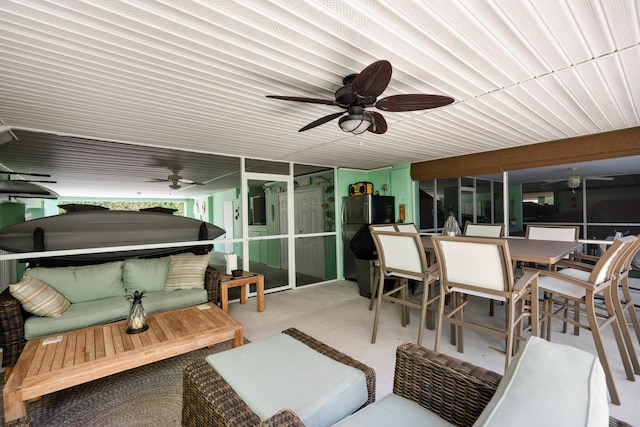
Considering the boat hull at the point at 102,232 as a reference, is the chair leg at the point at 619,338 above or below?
below

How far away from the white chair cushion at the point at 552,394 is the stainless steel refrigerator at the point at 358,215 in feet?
14.5

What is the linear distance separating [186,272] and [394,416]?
2.98m

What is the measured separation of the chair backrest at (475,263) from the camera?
6.76 feet

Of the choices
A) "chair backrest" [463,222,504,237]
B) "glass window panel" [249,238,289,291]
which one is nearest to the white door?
"glass window panel" [249,238,289,291]

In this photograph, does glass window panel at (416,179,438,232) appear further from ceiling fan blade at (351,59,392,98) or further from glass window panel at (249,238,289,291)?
ceiling fan blade at (351,59,392,98)

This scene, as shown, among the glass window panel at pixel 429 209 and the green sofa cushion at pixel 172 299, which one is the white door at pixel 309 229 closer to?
the glass window panel at pixel 429 209

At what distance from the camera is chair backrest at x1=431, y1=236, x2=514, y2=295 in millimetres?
2061

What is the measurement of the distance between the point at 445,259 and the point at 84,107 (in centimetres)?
332

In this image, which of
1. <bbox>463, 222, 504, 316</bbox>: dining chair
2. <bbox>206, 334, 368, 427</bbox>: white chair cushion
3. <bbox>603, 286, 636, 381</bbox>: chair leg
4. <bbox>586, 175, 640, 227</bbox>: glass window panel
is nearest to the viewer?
<bbox>206, 334, 368, 427</bbox>: white chair cushion

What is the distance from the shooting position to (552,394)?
70 cm

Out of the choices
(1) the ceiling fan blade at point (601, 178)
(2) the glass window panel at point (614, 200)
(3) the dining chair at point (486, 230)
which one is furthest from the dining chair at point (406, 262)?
(1) the ceiling fan blade at point (601, 178)

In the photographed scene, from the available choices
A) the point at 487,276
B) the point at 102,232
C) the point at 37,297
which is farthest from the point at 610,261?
the point at 102,232

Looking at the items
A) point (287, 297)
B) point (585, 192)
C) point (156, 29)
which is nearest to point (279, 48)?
point (156, 29)

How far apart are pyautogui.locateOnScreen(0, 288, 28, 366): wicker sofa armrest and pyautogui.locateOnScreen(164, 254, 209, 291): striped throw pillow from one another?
1207 mm
